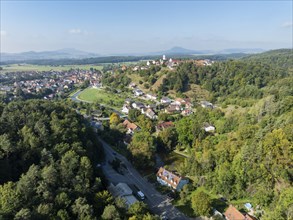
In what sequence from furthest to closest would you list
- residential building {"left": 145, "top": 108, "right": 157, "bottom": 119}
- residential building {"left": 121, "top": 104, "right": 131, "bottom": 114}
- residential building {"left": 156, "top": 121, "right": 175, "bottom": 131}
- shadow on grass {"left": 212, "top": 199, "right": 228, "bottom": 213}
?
residential building {"left": 121, "top": 104, "right": 131, "bottom": 114} < residential building {"left": 145, "top": 108, "right": 157, "bottom": 119} < residential building {"left": 156, "top": 121, "right": 175, "bottom": 131} < shadow on grass {"left": 212, "top": 199, "right": 228, "bottom": 213}

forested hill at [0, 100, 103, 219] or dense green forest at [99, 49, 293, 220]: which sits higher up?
forested hill at [0, 100, 103, 219]

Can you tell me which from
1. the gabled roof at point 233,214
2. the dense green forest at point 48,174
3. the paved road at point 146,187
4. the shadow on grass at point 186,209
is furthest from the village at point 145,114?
the dense green forest at point 48,174

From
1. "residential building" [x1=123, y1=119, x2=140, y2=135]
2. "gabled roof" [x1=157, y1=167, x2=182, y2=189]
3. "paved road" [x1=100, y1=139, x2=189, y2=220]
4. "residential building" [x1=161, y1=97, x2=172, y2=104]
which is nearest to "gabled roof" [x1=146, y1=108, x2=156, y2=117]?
"residential building" [x1=161, y1=97, x2=172, y2=104]

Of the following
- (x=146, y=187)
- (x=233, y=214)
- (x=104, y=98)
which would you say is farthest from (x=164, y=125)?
(x=104, y=98)

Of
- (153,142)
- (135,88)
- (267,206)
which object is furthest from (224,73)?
(267,206)

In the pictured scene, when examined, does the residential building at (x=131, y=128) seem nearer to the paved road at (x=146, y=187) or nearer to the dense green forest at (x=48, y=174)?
the paved road at (x=146, y=187)

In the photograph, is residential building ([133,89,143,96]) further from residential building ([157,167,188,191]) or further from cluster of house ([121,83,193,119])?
residential building ([157,167,188,191])

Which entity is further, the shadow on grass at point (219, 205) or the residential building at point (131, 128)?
the residential building at point (131, 128)
